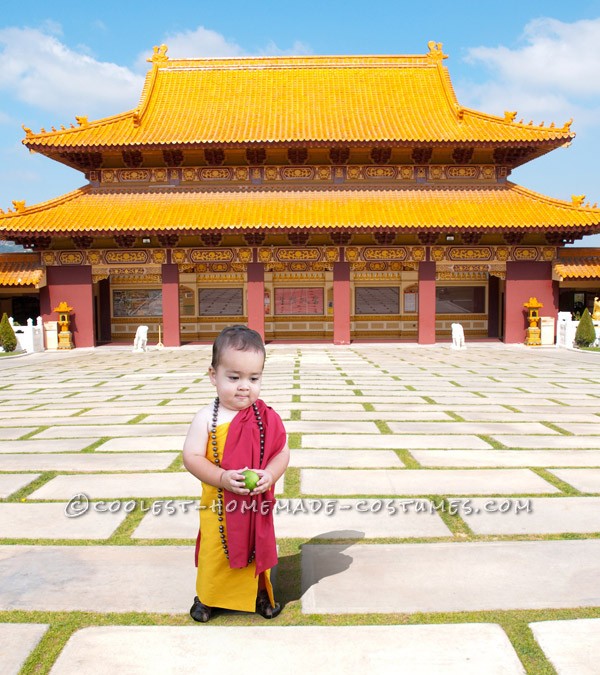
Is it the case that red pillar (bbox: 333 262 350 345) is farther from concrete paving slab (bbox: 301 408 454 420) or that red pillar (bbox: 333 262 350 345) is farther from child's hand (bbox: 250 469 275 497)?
child's hand (bbox: 250 469 275 497)

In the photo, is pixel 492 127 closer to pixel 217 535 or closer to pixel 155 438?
pixel 155 438

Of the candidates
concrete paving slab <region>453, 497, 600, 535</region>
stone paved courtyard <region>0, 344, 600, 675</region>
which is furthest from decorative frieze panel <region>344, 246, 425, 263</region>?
concrete paving slab <region>453, 497, 600, 535</region>

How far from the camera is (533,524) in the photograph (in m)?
2.96

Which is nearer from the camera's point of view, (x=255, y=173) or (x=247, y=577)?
(x=247, y=577)

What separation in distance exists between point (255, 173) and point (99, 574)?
605 inches

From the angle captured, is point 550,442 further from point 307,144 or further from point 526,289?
point 307,144

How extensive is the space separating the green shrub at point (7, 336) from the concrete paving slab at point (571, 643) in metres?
14.5

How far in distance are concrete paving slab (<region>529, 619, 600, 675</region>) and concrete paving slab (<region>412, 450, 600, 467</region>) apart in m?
2.00

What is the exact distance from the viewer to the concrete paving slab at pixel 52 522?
2876mm

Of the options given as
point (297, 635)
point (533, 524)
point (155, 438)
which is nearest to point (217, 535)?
point (297, 635)

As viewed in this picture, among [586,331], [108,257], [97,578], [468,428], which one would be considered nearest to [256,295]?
[108,257]

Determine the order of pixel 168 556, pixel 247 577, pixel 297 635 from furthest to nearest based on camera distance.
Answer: pixel 168 556, pixel 247 577, pixel 297 635

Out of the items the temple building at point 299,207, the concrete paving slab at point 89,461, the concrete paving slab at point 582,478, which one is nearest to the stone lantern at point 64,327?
the temple building at point 299,207

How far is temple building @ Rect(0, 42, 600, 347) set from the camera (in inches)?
605
